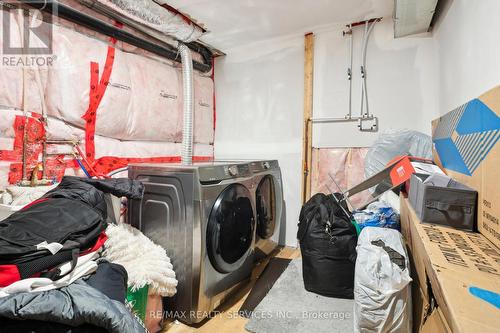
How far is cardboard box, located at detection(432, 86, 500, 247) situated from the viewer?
2.84 ft

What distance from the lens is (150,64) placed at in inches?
89.4

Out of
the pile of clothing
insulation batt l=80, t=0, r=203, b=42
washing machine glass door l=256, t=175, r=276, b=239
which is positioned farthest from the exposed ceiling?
the pile of clothing

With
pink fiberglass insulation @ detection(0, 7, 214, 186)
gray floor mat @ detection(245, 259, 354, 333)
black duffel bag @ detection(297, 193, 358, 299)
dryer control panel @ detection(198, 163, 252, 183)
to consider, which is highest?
pink fiberglass insulation @ detection(0, 7, 214, 186)

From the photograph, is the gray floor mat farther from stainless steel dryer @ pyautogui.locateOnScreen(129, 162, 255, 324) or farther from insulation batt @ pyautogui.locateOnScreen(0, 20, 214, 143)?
insulation batt @ pyautogui.locateOnScreen(0, 20, 214, 143)

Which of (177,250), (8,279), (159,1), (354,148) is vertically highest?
(159,1)

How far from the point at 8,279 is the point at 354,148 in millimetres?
2458

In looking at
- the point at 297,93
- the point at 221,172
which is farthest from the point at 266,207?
the point at 297,93

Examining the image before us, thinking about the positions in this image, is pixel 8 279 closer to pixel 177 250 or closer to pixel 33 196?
pixel 33 196

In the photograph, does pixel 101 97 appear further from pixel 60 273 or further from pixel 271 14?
pixel 271 14

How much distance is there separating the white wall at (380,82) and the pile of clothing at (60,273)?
2.10 m

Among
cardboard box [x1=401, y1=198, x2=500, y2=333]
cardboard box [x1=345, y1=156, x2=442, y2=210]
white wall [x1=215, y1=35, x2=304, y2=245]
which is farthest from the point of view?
white wall [x1=215, y1=35, x2=304, y2=245]

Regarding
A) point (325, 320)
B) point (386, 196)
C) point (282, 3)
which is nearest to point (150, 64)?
point (282, 3)

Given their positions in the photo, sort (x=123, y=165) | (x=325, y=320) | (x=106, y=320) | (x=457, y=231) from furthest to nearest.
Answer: (x=123, y=165)
(x=325, y=320)
(x=457, y=231)
(x=106, y=320)

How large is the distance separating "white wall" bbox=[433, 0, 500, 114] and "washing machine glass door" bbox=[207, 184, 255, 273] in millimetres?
1379
